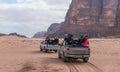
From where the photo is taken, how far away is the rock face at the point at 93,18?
15250cm

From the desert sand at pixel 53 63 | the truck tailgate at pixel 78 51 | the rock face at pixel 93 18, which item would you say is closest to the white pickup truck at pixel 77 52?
the truck tailgate at pixel 78 51

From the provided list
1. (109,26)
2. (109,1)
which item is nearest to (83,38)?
(109,26)

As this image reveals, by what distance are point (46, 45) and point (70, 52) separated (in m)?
13.9

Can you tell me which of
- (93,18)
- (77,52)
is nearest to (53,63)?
(77,52)

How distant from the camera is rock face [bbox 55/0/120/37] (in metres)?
152

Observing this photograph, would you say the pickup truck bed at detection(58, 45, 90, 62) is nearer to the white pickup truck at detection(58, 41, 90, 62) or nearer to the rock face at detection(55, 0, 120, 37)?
the white pickup truck at detection(58, 41, 90, 62)

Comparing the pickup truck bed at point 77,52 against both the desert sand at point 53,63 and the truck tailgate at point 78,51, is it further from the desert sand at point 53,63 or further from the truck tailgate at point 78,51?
the desert sand at point 53,63

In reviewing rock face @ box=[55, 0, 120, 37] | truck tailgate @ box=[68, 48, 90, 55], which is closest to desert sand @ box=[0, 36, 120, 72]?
truck tailgate @ box=[68, 48, 90, 55]

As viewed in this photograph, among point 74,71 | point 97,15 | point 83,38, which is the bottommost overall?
point 74,71

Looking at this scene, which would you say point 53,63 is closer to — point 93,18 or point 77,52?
point 77,52

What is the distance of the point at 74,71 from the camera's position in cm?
1853

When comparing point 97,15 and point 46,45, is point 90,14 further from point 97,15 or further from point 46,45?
point 46,45

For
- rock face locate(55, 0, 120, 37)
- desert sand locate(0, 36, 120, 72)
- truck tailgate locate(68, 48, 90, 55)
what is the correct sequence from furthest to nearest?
rock face locate(55, 0, 120, 37) → truck tailgate locate(68, 48, 90, 55) → desert sand locate(0, 36, 120, 72)

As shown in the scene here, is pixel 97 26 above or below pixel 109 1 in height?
below
